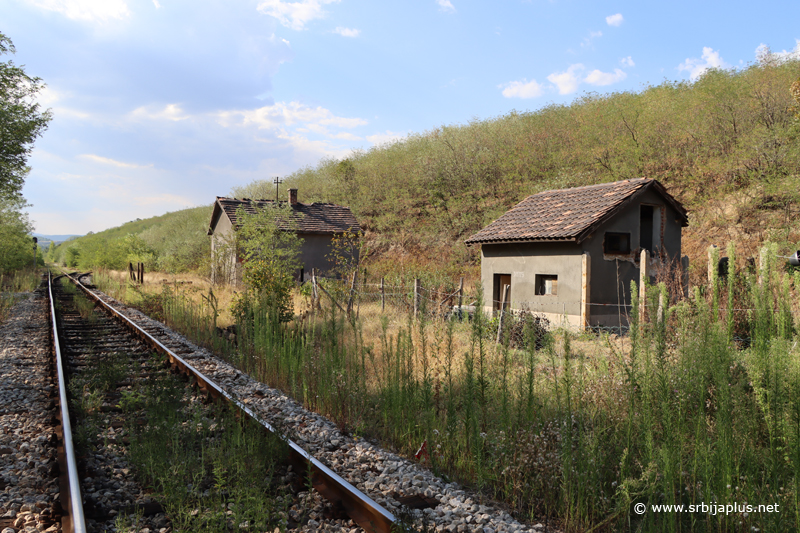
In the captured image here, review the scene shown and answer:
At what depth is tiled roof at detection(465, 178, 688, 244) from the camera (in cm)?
1425

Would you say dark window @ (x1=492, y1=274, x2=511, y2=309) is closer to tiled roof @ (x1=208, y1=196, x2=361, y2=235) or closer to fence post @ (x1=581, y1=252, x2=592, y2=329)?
fence post @ (x1=581, y1=252, x2=592, y2=329)

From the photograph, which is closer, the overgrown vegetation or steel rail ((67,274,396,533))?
steel rail ((67,274,396,533))

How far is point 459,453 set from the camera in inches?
177

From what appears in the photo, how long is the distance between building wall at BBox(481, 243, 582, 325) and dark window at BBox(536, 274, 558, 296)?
170 mm

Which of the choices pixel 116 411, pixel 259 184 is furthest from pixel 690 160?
pixel 259 184

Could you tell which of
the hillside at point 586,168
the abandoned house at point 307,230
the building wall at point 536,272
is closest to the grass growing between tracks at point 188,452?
the building wall at point 536,272

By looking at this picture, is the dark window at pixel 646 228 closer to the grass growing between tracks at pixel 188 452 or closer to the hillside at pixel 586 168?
the hillside at pixel 586 168

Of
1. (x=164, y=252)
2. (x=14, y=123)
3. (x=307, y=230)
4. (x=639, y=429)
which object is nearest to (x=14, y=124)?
(x=14, y=123)

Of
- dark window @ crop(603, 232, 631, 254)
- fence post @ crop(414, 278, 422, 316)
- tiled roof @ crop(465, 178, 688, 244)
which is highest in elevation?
tiled roof @ crop(465, 178, 688, 244)

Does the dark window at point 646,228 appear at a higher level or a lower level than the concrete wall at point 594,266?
higher

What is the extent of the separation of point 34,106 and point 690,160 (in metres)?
30.3

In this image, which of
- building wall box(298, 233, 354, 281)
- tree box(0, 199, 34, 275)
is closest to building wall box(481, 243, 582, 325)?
building wall box(298, 233, 354, 281)

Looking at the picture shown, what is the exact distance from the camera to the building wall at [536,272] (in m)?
14.4

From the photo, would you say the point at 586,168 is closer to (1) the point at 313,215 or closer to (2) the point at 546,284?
(2) the point at 546,284
